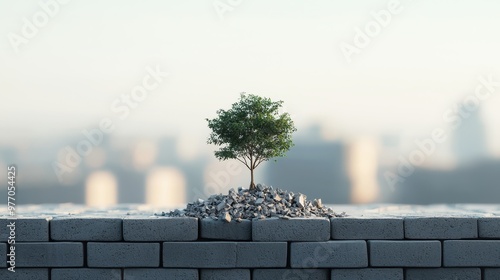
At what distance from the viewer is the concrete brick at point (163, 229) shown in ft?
25.0

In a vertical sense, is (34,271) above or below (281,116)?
below

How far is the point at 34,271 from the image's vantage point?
25.7 feet

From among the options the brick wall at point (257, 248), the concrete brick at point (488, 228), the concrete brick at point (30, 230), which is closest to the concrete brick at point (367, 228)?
the brick wall at point (257, 248)

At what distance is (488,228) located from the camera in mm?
7875

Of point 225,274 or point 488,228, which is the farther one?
point 488,228

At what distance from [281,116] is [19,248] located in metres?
3.16

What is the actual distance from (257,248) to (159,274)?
1046mm

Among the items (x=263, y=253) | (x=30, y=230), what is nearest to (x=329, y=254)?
(x=263, y=253)

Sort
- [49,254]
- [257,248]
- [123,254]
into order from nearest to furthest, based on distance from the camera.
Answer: [257,248]
[123,254]
[49,254]

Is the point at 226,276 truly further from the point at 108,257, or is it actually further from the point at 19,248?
the point at 19,248

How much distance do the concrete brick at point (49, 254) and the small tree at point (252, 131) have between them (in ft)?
6.12

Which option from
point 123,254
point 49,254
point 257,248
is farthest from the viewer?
point 49,254

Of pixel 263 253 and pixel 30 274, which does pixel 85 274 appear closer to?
pixel 30 274

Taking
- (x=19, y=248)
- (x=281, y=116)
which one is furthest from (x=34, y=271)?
(x=281, y=116)
